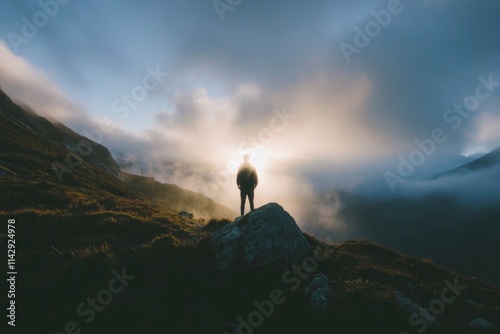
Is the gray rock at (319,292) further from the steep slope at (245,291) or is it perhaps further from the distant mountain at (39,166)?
the distant mountain at (39,166)

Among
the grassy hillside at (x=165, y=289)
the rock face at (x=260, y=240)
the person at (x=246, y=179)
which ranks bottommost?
the grassy hillside at (x=165, y=289)

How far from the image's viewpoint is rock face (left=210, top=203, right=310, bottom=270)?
34.8ft

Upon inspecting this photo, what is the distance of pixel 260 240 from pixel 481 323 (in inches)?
309

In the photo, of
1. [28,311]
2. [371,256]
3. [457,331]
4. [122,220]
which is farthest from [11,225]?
[371,256]

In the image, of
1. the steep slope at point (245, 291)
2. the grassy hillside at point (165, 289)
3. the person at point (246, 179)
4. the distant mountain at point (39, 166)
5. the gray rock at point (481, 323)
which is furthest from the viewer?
the distant mountain at point (39, 166)

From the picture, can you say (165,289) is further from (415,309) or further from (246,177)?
(246,177)

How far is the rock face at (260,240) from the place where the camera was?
1059cm

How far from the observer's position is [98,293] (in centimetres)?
746

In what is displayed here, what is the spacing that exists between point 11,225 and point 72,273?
478 centimetres

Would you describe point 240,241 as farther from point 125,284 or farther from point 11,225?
point 11,225

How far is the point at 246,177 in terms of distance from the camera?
18.7 metres

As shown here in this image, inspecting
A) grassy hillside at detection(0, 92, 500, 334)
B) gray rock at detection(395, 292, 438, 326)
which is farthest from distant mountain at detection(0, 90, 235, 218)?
gray rock at detection(395, 292, 438, 326)

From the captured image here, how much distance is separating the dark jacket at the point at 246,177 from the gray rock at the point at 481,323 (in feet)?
41.1

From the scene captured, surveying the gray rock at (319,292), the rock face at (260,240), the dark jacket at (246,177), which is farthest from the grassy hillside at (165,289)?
the dark jacket at (246,177)
